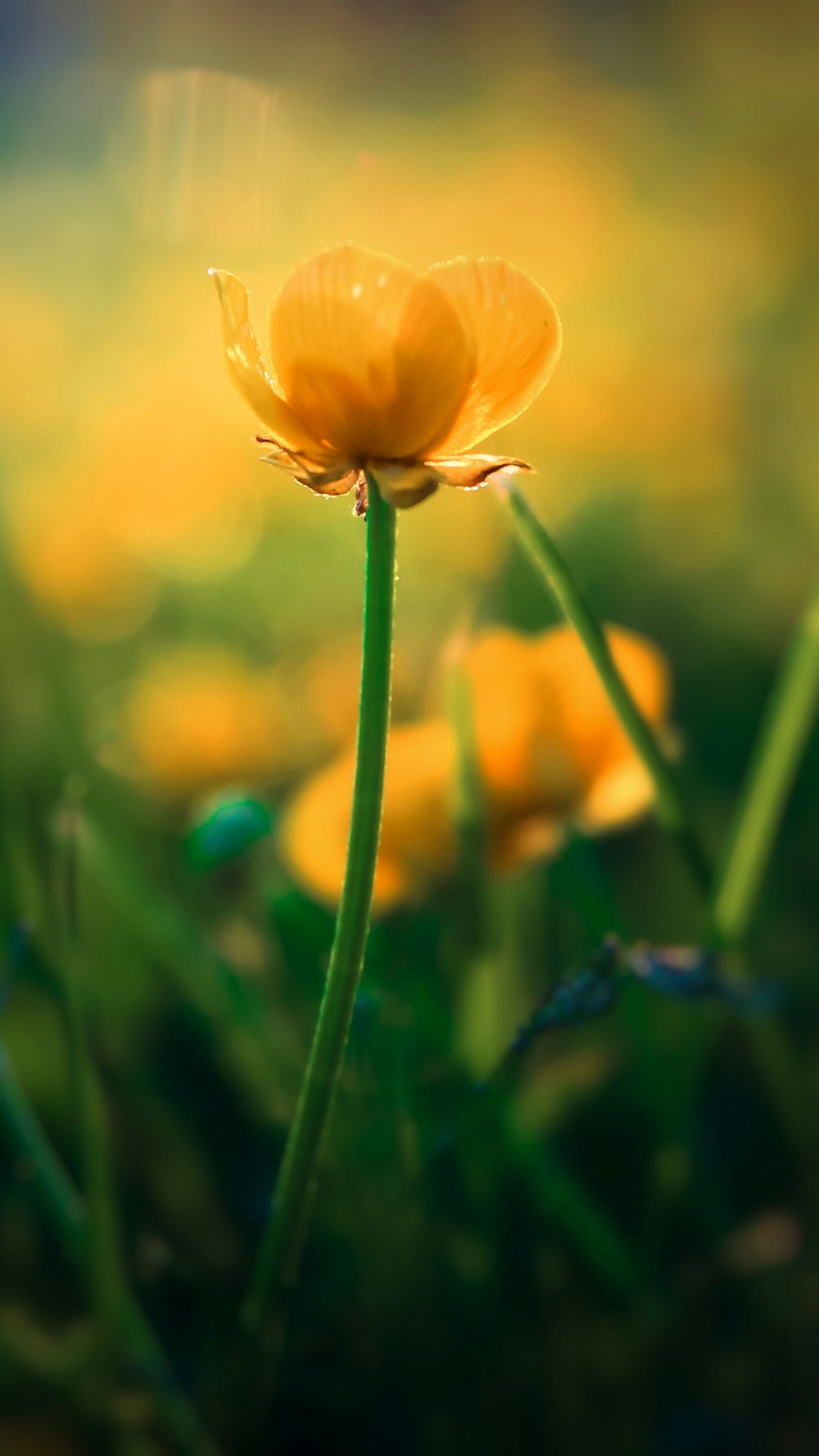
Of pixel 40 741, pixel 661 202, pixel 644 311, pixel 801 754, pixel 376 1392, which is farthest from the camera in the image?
pixel 661 202

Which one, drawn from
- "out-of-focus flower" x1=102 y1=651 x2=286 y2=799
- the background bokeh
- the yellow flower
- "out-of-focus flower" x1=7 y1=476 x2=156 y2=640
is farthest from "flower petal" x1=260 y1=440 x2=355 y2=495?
"out-of-focus flower" x1=7 y1=476 x2=156 y2=640

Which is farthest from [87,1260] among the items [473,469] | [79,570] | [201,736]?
[79,570]

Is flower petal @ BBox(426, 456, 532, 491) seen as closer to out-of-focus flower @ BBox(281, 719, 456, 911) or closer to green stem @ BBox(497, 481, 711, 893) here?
green stem @ BBox(497, 481, 711, 893)

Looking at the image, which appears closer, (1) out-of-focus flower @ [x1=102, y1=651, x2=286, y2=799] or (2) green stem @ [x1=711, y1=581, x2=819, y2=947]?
(2) green stem @ [x1=711, y1=581, x2=819, y2=947]

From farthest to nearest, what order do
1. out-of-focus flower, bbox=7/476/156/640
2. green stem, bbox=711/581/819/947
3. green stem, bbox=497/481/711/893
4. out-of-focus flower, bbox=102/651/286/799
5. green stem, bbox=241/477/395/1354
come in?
out-of-focus flower, bbox=7/476/156/640 < out-of-focus flower, bbox=102/651/286/799 < green stem, bbox=711/581/819/947 < green stem, bbox=497/481/711/893 < green stem, bbox=241/477/395/1354

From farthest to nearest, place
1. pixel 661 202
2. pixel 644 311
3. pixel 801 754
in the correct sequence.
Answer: pixel 661 202, pixel 644 311, pixel 801 754

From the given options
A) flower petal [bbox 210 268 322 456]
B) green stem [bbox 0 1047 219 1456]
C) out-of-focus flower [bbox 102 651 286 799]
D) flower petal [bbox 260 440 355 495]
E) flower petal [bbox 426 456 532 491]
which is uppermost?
flower petal [bbox 210 268 322 456]

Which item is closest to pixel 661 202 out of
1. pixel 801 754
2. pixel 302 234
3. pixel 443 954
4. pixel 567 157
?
pixel 567 157

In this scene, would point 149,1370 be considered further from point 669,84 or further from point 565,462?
point 669,84
